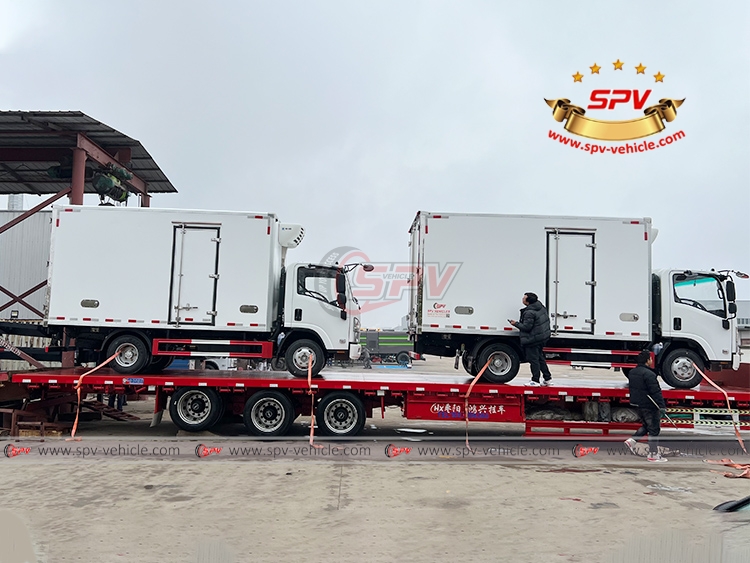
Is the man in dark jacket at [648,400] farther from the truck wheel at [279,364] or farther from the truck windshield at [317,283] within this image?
the truck wheel at [279,364]

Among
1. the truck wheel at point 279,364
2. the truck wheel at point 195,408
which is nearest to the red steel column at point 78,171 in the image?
the truck wheel at point 279,364

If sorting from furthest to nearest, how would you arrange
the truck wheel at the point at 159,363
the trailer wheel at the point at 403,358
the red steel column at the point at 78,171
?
1. the trailer wheel at the point at 403,358
2. the red steel column at the point at 78,171
3. the truck wheel at the point at 159,363

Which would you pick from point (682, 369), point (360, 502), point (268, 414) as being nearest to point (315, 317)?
point (268, 414)

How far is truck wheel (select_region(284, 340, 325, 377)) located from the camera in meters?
10.5

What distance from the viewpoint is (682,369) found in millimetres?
10578

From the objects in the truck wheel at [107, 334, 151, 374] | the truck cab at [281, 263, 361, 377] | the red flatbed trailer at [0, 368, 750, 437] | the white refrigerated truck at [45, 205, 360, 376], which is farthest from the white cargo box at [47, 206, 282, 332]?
the red flatbed trailer at [0, 368, 750, 437]

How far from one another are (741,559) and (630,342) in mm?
7672

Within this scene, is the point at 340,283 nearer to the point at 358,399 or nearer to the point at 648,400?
the point at 358,399

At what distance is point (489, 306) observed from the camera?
34.7 feet

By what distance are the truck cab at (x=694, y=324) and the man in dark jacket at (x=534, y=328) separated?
2.27m

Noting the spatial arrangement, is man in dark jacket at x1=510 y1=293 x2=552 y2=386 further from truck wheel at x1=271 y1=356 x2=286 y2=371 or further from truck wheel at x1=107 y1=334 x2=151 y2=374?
truck wheel at x1=107 y1=334 x2=151 y2=374

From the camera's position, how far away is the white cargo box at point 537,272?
1056 cm

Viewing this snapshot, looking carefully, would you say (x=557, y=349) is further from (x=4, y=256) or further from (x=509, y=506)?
(x=4, y=256)

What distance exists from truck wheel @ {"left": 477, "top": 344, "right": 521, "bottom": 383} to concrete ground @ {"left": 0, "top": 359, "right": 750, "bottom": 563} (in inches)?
47.4
